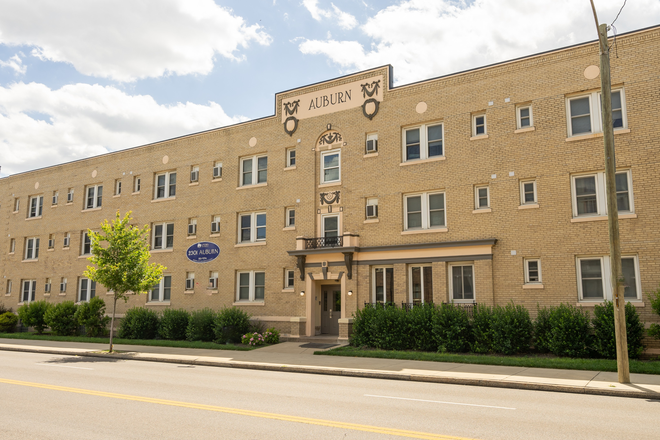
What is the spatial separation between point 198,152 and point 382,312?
15.4 meters

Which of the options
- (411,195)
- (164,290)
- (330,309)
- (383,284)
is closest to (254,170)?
(330,309)

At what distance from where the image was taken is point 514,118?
20.8 meters

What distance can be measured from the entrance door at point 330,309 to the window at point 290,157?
6.57 meters

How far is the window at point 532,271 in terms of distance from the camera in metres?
19.6

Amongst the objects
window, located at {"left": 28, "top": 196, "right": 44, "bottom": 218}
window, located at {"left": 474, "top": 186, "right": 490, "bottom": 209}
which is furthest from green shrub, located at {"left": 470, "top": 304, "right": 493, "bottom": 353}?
window, located at {"left": 28, "top": 196, "right": 44, "bottom": 218}

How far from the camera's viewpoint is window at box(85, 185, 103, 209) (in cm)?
3464

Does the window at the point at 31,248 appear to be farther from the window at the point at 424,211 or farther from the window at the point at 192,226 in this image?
the window at the point at 424,211

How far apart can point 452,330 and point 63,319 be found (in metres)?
22.9

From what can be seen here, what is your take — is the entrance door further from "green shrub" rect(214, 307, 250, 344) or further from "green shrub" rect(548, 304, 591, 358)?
"green shrub" rect(548, 304, 591, 358)

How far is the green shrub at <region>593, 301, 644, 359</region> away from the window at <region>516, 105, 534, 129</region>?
7.68 meters

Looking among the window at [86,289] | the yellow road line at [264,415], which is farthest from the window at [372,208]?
the window at [86,289]

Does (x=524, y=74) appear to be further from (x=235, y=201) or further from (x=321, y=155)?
(x=235, y=201)

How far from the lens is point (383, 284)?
75.3 ft

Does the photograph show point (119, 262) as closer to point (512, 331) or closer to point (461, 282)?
point (461, 282)
